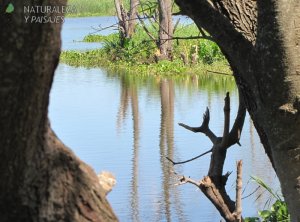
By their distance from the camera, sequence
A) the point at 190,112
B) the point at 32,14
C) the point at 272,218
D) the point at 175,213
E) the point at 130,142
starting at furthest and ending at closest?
1. the point at 190,112
2. the point at 130,142
3. the point at 175,213
4. the point at 272,218
5. the point at 32,14

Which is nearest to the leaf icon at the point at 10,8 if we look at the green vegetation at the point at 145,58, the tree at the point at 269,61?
the tree at the point at 269,61

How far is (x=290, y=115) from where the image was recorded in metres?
3.36

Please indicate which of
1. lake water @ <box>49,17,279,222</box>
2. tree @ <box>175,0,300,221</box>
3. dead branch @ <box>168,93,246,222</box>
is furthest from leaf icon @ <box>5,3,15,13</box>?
lake water @ <box>49,17,279,222</box>

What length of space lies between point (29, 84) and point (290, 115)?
154 cm

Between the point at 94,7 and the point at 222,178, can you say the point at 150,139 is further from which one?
the point at 94,7

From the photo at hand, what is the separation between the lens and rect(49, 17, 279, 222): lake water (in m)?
7.86

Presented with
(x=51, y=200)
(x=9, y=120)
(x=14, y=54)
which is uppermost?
(x=14, y=54)

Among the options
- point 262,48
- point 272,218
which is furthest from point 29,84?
point 272,218

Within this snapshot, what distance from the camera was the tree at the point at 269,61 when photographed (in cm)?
330

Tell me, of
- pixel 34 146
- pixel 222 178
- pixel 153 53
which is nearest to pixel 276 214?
pixel 222 178

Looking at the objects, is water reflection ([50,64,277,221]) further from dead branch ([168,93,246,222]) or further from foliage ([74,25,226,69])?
foliage ([74,25,226,69])

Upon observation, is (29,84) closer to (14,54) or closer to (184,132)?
(14,54)

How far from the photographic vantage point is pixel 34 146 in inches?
84.9

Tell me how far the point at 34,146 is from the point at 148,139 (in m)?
8.41
